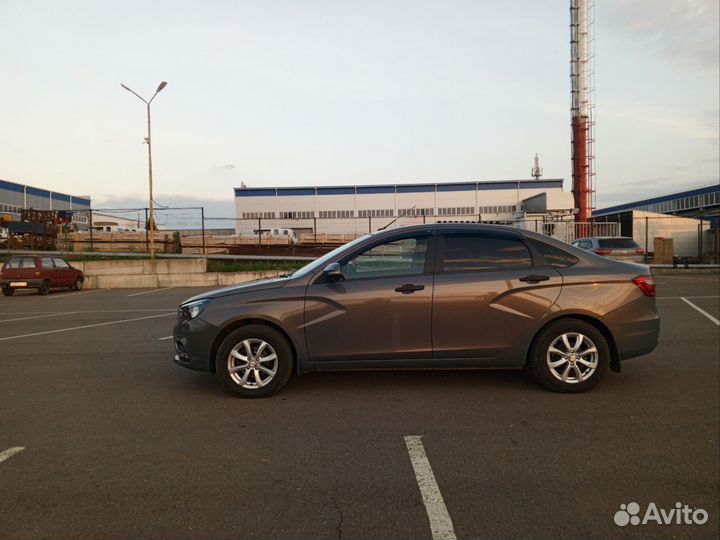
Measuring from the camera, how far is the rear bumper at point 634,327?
16.8 ft

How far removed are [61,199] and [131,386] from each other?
95765 millimetres

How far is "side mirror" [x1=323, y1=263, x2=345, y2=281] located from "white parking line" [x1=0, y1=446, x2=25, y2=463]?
9.07 ft

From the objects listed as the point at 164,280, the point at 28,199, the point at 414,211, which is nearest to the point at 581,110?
the point at 414,211

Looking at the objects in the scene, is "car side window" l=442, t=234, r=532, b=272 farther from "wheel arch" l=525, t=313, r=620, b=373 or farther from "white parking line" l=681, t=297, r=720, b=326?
"white parking line" l=681, t=297, r=720, b=326

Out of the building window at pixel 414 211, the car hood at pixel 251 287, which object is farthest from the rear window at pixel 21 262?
the building window at pixel 414 211

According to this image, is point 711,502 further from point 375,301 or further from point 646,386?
point 375,301

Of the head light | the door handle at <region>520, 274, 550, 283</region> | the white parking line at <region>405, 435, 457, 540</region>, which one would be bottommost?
the white parking line at <region>405, 435, 457, 540</region>

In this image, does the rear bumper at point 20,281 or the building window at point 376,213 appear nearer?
the rear bumper at point 20,281

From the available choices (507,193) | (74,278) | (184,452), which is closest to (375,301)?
Answer: (184,452)

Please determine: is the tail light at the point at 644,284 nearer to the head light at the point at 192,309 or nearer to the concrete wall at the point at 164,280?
the head light at the point at 192,309

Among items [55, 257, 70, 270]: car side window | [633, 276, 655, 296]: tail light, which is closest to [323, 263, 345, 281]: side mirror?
[633, 276, 655, 296]: tail light

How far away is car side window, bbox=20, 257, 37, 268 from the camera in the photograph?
18.8m

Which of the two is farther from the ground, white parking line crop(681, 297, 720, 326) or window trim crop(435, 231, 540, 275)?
window trim crop(435, 231, 540, 275)

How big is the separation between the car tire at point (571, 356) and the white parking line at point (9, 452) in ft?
14.3
